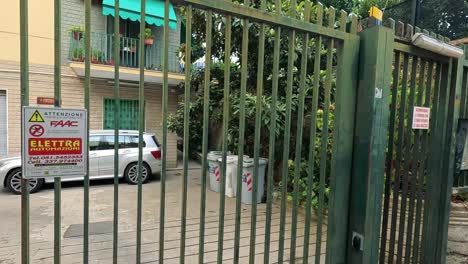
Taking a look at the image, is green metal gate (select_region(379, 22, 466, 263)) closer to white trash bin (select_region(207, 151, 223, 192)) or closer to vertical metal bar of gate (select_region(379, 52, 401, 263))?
vertical metal bar of gate (select_region(379, 52, 401, 263))

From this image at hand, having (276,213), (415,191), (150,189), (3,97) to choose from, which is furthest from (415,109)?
(3,97)

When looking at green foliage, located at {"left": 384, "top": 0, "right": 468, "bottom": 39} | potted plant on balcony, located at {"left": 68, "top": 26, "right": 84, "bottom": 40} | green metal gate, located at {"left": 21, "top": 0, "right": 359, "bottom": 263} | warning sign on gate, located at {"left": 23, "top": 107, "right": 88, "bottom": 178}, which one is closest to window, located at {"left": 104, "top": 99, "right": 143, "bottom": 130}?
potted plant on balcony, located at {"left": 68, "top": 26, "right": 84, "bottom": 40}

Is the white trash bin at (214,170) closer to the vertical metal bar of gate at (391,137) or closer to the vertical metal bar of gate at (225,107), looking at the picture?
the vertical metal bar of gate at (391,137)

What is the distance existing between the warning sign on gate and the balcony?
7856mm

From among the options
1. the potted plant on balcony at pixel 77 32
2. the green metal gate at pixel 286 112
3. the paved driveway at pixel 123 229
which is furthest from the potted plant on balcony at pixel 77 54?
the green metal gate at pixel 286 112

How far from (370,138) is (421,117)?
73 centimetres

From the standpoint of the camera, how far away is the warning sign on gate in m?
1.25

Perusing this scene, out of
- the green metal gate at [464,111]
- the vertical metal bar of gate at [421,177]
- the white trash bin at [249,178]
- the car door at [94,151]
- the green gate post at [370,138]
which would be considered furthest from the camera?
the car door at [94,151]

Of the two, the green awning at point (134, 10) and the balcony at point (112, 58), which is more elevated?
the green awning at point (134, 10)

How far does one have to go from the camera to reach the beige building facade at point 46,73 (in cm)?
876

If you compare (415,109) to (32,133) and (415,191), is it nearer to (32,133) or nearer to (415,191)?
(415,191)

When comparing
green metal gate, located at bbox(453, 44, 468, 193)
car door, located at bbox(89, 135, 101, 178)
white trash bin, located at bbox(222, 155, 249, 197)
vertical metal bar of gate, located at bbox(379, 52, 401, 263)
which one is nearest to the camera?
vertical metal bar of gate, located at bbox(379, 52, 401, 263)

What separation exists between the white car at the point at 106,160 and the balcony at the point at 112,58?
2247 millimetres

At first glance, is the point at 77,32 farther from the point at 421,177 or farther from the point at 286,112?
the point at 421,177
